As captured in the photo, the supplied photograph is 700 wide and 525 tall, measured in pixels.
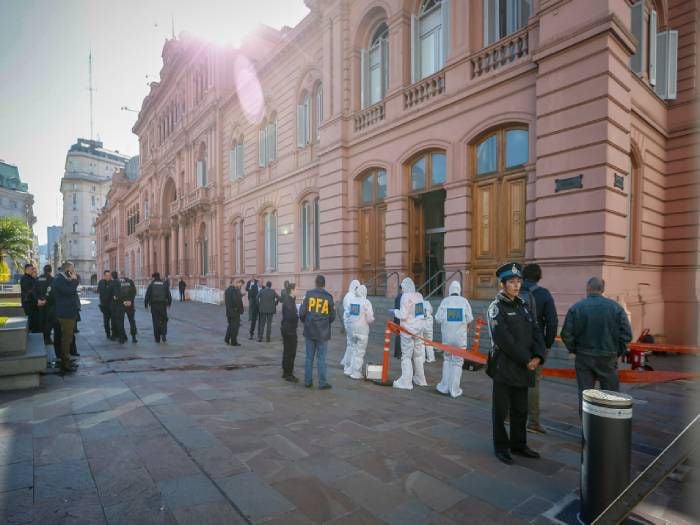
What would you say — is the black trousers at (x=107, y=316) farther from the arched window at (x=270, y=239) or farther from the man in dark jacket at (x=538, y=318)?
the man in dark jacket at (x=538, y=318)

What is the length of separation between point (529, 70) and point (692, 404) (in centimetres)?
749

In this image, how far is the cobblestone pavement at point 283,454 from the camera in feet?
10.3

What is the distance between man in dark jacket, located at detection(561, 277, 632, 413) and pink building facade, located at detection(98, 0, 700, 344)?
3866 mm

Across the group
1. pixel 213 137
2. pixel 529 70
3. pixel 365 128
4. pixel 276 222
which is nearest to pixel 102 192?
pixel 213 137

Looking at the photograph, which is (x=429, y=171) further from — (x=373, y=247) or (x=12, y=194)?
(x=12, y=194)

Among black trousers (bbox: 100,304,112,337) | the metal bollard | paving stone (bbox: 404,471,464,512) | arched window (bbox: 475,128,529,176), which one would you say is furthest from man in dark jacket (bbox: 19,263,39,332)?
the metal bollard

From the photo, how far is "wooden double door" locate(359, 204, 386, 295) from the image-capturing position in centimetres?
1406

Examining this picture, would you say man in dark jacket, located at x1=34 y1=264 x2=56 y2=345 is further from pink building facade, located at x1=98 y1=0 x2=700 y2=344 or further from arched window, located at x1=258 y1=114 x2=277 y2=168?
arched window, located at x1=258 y1=114 x2=277 y2=168

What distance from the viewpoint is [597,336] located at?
4707 millimetres

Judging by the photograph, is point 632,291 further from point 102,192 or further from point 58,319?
point 102,192

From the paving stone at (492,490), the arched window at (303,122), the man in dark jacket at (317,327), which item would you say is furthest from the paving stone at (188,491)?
the arched window at (303,122)

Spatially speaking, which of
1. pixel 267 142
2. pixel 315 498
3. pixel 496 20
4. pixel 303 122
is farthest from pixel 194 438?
pixel 267 142

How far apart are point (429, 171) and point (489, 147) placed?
6.79ft

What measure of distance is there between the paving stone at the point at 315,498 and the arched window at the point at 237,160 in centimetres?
2115
